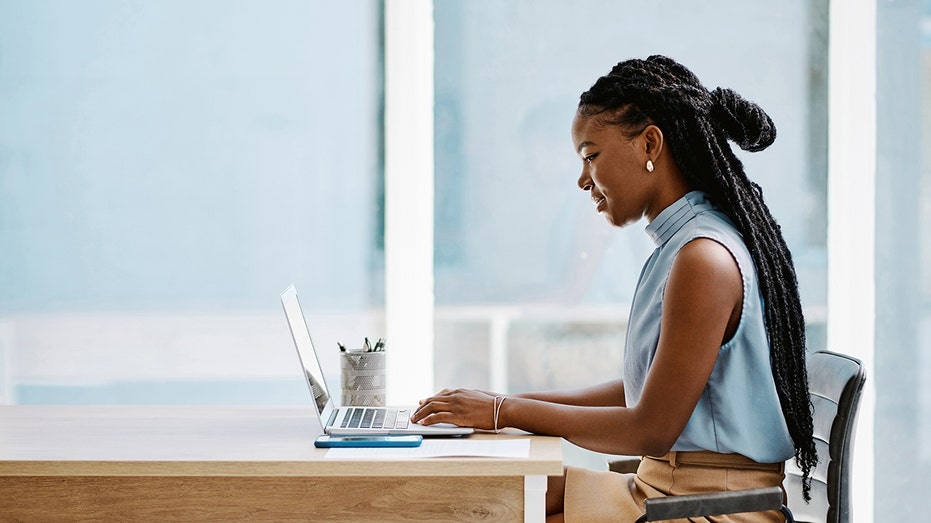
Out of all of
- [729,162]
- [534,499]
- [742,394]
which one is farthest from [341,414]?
[729,162]

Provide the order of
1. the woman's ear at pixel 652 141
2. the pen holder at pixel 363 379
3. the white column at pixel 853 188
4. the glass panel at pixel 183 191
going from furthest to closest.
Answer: the glass panel at pixel 183 191 → the white column at pixel 853 188 → the pen holder at pixel 363 379 → the woman's ear at pixel 652 141

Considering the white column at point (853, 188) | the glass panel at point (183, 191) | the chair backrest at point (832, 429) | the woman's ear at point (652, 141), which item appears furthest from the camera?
the glass panel at point (183, 191)

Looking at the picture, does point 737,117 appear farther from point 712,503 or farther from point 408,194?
point 408,194

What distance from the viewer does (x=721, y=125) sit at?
5.96ft

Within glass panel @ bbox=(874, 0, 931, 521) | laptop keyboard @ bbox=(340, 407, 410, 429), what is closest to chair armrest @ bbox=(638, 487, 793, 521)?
laptop keyboard @ bbox=(340, 407, 410, 429)

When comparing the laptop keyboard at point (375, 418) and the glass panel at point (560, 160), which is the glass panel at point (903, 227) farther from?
the laptop keyboard at point (375, 418)

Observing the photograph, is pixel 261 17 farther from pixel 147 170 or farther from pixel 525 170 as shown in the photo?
pixel 525 170

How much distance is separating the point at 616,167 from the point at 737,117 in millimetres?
249

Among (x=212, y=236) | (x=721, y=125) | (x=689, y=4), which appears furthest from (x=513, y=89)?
(x=721, y=125)

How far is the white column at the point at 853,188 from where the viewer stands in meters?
2.97

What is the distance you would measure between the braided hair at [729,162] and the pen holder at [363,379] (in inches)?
26.9

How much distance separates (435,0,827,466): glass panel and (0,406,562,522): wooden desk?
1.37 m

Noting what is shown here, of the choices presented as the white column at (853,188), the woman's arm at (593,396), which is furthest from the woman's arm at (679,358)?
the white column at (853,188)

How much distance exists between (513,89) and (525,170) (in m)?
0.26
